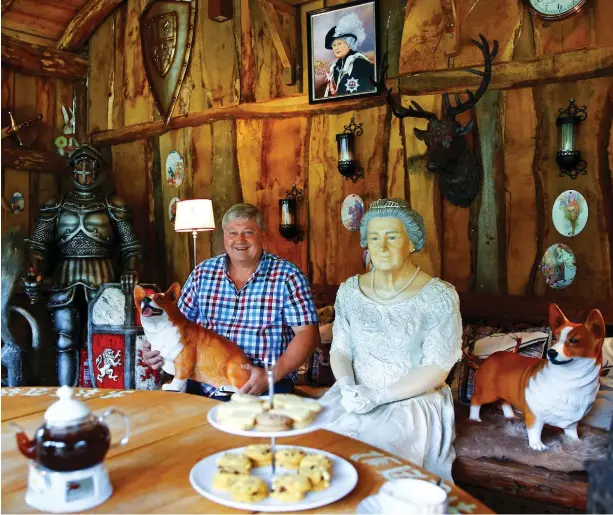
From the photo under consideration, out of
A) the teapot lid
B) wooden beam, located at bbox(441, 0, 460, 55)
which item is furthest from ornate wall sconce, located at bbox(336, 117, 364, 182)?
the teapot lid

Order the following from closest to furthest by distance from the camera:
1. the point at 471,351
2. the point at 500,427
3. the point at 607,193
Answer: the point at 500,427 → the point at 471,351 → the point at 607,193

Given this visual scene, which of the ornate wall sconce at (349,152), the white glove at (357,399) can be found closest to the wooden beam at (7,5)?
the ornate wall sconce at (349,152)

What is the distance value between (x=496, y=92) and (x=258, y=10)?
87.9 inches

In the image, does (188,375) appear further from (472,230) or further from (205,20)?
(205,20)

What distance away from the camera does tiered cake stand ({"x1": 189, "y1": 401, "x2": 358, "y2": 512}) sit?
1156 mm

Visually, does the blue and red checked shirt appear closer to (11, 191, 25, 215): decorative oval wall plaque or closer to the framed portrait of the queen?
the framed portrait of the queen

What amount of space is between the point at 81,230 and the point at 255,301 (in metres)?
2.59

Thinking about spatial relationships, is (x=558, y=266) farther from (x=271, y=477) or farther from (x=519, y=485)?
(x=271, y=477)

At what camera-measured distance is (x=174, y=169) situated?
555 centimetres

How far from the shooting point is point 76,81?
5984 millimetres

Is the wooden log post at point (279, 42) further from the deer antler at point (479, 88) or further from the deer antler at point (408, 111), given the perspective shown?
the deer antler at point (479, 88)

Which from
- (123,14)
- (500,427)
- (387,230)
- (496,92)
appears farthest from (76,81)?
(500,427)

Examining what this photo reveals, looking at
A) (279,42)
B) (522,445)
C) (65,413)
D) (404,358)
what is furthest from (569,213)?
(65,413)

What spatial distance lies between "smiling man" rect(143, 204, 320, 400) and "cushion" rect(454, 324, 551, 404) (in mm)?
797
